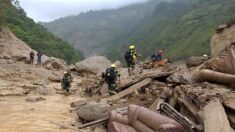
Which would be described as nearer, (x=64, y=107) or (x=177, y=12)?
(x=64, y=107)

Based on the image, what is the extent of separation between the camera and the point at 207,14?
366 ft

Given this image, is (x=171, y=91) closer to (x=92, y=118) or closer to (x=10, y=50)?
(x=92, y=118)

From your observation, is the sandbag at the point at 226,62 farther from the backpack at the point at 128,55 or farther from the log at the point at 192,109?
the backpack at the point at 128,55

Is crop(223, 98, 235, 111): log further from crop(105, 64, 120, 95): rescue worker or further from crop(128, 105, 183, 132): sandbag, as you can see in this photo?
crop(105, 64, 120, 95): rescue worker

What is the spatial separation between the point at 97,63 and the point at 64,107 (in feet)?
76.0

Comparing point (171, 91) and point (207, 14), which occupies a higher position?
point (207, 14)

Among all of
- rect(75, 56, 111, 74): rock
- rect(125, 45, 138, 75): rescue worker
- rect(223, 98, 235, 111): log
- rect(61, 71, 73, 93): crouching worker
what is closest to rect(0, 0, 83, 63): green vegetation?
rect(75, 56, 111, 74): rock

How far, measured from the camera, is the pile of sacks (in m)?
7.77

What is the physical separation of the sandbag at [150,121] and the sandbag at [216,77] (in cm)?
215

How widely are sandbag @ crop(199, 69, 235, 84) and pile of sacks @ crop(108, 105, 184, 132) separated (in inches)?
82.7

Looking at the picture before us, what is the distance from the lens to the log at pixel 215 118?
7.51 meters

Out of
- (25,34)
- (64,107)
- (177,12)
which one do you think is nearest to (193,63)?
(64,107)

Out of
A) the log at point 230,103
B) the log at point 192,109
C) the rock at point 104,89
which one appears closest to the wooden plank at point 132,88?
the rock at point 104,89

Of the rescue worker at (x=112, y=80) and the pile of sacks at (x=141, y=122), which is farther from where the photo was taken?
the rescue worker at (x=112, y=80)
